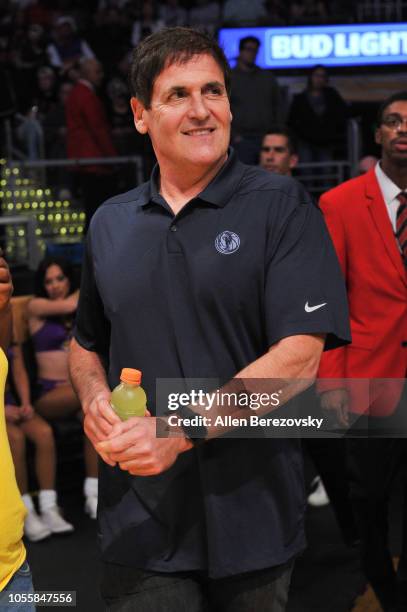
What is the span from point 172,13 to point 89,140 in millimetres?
5981

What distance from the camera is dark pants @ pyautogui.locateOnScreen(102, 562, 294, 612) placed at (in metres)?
2.31

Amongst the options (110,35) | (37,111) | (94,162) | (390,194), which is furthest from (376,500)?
(110,35)

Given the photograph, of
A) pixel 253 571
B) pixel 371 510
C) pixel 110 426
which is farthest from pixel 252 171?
pixel 371 510

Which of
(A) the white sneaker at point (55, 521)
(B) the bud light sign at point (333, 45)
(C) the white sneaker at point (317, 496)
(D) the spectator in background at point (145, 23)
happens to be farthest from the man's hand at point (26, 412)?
(D) the spectator in background at point (145, 23)

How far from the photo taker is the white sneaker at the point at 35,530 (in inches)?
213

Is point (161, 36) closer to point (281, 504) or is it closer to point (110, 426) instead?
point (110, 426)

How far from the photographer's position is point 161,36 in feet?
7.64

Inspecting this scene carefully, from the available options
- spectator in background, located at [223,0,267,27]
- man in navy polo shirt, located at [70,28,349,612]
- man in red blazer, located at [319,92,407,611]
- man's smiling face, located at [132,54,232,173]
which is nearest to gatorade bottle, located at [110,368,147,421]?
man in navy polo shirt, located at [70,28,349,612]

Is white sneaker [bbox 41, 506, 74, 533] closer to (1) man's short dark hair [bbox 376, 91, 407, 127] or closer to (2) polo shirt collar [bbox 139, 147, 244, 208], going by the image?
(1) man's short dark hair [bbox 376, 91, 407, 127]

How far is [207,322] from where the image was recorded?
7.45 feet

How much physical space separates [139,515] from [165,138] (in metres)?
0.89

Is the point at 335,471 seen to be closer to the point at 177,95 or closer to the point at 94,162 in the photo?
the point at 177,95

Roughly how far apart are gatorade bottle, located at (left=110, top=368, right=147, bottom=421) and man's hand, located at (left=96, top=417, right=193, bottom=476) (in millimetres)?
34

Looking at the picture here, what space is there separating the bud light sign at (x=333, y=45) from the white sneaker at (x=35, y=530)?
6904 millimetres
